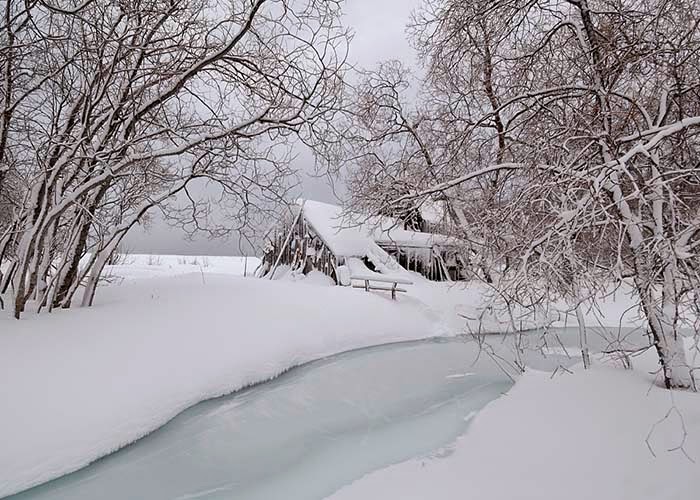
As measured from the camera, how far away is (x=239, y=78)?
596 centimetres

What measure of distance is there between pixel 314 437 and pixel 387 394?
5.13 ft

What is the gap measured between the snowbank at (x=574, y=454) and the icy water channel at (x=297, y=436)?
365 mm

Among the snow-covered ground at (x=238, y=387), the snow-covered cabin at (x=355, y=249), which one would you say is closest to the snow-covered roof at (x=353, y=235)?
the snow-covered cabin at (x=355, y=249)

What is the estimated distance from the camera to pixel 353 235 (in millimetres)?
13766

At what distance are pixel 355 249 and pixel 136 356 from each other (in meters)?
8.84

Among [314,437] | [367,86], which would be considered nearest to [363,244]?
[367,86]

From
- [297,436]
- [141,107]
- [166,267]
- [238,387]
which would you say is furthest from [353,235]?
[166,267]

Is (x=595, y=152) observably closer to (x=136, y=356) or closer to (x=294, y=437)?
(x=294, y=437)

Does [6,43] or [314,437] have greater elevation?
[6,43]

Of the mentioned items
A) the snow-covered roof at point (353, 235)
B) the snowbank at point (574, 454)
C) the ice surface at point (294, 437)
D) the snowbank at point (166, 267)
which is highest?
the snow-covered roof at point (353, 235)

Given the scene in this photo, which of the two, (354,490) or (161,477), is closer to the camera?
(354,490)

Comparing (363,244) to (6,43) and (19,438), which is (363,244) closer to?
(6,43)

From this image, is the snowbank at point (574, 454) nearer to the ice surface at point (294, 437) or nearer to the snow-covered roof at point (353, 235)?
the ice surface at point (294, 437)

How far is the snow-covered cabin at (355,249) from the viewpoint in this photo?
13047 millimetres
